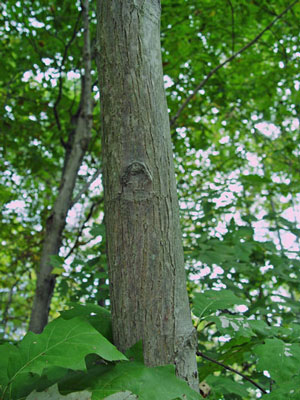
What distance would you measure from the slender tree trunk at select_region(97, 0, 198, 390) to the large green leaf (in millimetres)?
150

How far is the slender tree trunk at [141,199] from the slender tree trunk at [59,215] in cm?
153

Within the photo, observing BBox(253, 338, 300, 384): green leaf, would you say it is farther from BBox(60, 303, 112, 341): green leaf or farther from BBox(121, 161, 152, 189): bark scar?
BBox(121, 161, 152, 189): bark scar

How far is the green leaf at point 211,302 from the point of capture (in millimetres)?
1313

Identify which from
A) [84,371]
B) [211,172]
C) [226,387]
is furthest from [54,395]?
[211,172]

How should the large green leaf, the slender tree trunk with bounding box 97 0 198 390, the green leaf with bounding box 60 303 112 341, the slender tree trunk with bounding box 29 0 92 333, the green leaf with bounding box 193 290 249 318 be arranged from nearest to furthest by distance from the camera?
the large green leaf < the slender tree trunk with bounding box 97 0 198 390 < the green leaf with bounding box 60 303 112 341 < the green leaf with bounding box 193 290 249 318 < the slender tree trunk with bounding box 29 0 92 333

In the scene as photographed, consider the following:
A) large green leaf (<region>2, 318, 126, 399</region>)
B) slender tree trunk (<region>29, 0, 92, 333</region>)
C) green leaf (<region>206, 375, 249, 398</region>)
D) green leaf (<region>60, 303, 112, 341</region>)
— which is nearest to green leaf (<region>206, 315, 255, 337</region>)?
green leaf (<region>60, 303, 112, 341</region>)

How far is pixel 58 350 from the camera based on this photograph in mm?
932

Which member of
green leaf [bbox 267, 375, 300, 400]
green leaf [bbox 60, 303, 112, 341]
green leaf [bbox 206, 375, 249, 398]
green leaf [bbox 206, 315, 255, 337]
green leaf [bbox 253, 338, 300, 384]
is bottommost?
green leaf [bbox 206, 375, 249, 398]

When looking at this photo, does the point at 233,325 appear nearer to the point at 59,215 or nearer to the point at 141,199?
the point at 141,199

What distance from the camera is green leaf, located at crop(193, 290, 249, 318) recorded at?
131 cm

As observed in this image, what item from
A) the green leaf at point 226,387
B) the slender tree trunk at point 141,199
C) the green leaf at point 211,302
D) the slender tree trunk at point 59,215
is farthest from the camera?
the slender tree trunk at point 59,215

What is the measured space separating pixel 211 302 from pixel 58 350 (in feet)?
2.02

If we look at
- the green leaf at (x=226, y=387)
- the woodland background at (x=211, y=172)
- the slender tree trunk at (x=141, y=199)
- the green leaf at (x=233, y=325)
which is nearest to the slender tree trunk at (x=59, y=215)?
the woodland background at (x=211, y=172)

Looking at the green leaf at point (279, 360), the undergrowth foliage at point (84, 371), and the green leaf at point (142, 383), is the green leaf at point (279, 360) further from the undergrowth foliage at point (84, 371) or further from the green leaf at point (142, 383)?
the green leaf at point (142, 383)
